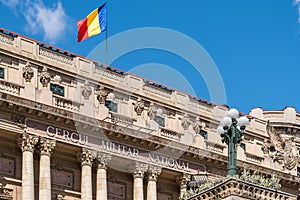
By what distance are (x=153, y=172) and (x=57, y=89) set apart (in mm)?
10023

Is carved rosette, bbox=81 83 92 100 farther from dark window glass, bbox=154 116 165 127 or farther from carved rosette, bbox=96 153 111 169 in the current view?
dark window glass, bbox=154 116 165 127

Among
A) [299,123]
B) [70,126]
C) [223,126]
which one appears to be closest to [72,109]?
[70,126]

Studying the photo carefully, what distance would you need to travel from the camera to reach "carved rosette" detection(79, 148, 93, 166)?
6314 centimetres

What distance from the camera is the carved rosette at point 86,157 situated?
6314cm

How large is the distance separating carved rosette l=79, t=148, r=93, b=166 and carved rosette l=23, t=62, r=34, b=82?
21.2 ft

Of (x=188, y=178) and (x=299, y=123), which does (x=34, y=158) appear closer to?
(x=188, y=178)

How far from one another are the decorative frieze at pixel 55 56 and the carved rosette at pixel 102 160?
7530 millimetres

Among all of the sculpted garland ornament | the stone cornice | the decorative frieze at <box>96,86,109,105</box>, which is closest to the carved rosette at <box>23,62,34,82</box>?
the decorative frieze at <box>96,86,109,105</box>

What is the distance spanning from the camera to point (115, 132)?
64938 mm

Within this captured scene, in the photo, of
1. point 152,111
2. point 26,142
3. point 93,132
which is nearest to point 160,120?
point 152,111

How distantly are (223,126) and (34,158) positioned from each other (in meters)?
24.5

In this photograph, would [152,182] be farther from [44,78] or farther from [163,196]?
[44,78]

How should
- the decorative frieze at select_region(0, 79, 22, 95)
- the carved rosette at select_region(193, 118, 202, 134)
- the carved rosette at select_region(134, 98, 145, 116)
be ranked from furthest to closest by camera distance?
1. the carved rosette at select_region(193, 118, 202, 134)
2. the carved rosette at select_region(134, 98, 145, 116)
3. the decorative frieze at select_region(0, 79, 22, 95)

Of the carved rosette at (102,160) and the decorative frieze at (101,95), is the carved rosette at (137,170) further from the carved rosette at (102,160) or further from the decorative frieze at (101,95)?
the decorative frieze at (101,95)
